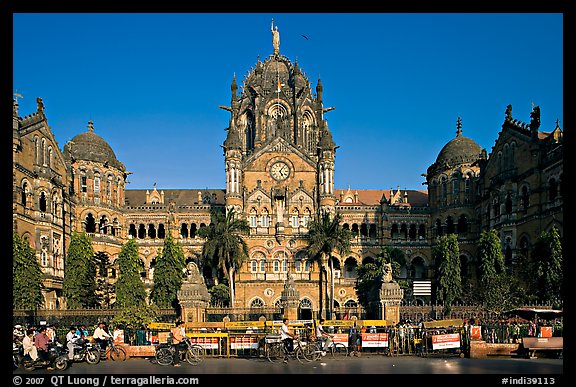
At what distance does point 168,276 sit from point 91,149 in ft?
62.0

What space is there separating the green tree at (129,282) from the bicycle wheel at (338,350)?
98.4 feet

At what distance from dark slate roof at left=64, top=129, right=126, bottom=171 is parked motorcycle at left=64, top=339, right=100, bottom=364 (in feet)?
158

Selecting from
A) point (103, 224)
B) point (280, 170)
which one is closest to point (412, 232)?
point (280, 170)

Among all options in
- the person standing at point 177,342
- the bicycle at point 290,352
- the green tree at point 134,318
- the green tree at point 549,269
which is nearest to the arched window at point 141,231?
the green tree at point 134,318

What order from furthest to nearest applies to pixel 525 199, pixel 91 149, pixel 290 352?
pixel 91 149, pixel 525 199, pixel 290 352

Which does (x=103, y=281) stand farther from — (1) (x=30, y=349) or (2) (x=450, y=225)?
(1) (x=30, y=349)

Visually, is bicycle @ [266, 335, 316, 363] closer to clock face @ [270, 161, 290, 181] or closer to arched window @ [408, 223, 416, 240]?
clock face @ [270, 161, 290, 181]

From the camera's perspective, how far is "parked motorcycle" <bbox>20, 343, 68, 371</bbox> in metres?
23.2

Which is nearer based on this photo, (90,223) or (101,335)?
(101,335)

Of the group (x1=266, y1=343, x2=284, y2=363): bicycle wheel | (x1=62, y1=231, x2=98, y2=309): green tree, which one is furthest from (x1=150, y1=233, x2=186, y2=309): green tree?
(x1=266, y1=343, x2=284, y2=363): bicycle wheel

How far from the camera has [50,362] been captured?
76.2 feet

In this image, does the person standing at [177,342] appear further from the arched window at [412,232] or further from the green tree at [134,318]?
the arched window at [412,232]
